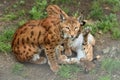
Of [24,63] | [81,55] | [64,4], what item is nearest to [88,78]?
[81,55]

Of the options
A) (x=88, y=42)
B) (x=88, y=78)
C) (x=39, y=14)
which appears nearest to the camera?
(x=88, y=78)

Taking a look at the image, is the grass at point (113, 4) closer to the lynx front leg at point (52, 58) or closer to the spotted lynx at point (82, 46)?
the spotted lynx at point (82, 46)

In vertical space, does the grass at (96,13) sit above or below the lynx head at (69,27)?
below

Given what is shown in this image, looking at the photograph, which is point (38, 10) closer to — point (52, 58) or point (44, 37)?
point (44, 37)

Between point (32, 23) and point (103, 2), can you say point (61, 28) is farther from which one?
point (103, 2)

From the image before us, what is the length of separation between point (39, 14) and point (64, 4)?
29.7 inches

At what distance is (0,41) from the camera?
8.48m

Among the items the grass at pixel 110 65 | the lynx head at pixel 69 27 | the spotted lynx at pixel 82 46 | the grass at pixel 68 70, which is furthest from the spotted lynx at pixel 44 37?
the grass at pixel 110 65

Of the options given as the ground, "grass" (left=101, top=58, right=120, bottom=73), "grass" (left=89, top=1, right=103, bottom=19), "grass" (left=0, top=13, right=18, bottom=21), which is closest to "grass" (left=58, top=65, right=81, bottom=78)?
the ground

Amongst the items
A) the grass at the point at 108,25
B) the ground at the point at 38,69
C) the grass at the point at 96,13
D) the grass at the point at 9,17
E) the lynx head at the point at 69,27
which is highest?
the lynx head at the point at 69,27

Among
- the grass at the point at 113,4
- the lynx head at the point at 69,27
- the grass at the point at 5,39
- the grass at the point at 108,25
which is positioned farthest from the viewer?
the grass at the point at 113,4

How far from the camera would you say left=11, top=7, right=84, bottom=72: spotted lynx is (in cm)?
747

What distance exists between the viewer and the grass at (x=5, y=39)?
8250mm

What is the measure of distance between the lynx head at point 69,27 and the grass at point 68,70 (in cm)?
56
